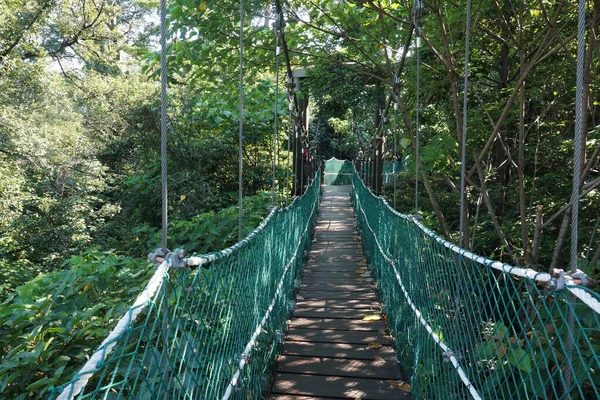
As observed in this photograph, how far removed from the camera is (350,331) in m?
2.86

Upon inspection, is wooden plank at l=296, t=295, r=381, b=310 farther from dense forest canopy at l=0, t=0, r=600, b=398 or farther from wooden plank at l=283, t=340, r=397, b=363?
dense forest canopy at l=0, t=0, r=600, b=398

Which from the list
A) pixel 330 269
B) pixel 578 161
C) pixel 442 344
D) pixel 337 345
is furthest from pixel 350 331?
pixel 578 161

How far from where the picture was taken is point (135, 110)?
27.4 ft

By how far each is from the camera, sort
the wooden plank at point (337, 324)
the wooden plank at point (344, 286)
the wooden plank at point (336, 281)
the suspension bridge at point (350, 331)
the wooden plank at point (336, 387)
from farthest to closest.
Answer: the wooden plank at point (336, 281) → the wooden plank at point (344, 286) → the wooden plank at point (337, 324) → the wooden plank at point (336, 387) → the suspension bridge at point (350, 331)

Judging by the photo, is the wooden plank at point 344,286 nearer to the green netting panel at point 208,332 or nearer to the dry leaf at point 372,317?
the dry leaf at point 372,317

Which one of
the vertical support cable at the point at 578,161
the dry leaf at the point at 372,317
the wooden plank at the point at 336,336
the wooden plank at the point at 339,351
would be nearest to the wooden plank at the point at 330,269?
the dry leaf at the point at 372,317

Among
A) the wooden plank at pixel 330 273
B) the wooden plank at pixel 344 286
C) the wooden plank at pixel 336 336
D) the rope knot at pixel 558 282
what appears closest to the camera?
the rope knot at pixel 558 282

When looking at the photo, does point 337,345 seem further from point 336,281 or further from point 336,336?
point 336,281

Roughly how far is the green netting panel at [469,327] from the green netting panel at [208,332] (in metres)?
0.70

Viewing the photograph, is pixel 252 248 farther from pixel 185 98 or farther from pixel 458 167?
pixel 185 98

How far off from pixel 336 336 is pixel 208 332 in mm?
1248

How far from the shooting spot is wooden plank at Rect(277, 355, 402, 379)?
2.32 m

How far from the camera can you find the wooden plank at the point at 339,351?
2523 millimetres

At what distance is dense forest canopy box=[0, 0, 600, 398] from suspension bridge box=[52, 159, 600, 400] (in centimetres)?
41
